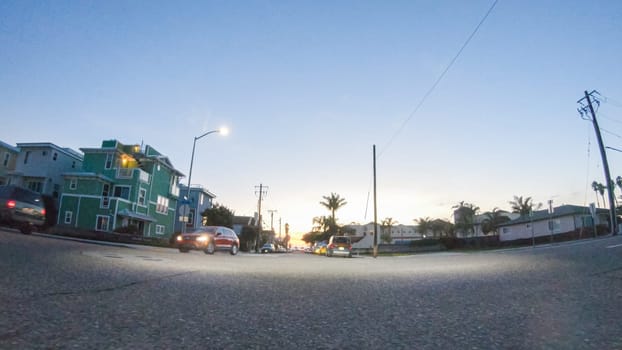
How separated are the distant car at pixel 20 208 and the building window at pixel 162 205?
96.5ft

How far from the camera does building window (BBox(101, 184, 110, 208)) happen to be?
3734 centimetres

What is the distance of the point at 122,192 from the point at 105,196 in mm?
2113

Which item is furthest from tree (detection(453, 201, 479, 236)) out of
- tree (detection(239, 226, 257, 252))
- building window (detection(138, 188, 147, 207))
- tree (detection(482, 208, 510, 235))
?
building window (detection(138, 188, 147, 207))

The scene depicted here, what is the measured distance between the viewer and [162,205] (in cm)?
4591

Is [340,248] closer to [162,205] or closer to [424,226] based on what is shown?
[162,205]

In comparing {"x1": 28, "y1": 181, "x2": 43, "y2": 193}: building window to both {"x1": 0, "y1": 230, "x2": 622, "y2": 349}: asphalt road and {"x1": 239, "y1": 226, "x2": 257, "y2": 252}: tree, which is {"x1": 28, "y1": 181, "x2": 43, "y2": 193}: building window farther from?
{"x1": 0, "y1": 230, "x2": 622, "y2": 349}: asphalt road

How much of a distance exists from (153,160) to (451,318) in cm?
4496

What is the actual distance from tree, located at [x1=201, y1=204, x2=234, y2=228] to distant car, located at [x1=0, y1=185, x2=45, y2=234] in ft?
111

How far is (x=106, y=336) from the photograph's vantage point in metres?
2.11

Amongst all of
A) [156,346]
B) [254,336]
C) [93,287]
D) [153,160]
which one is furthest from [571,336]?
[153,160]

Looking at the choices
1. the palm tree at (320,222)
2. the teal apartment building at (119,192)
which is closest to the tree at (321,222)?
the palm tree at (320,222)

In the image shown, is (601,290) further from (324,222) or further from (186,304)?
(324,222)

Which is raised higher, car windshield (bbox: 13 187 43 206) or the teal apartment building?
the teal apartment building

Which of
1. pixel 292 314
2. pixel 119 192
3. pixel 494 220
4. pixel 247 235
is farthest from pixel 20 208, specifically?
pixel 494 220
